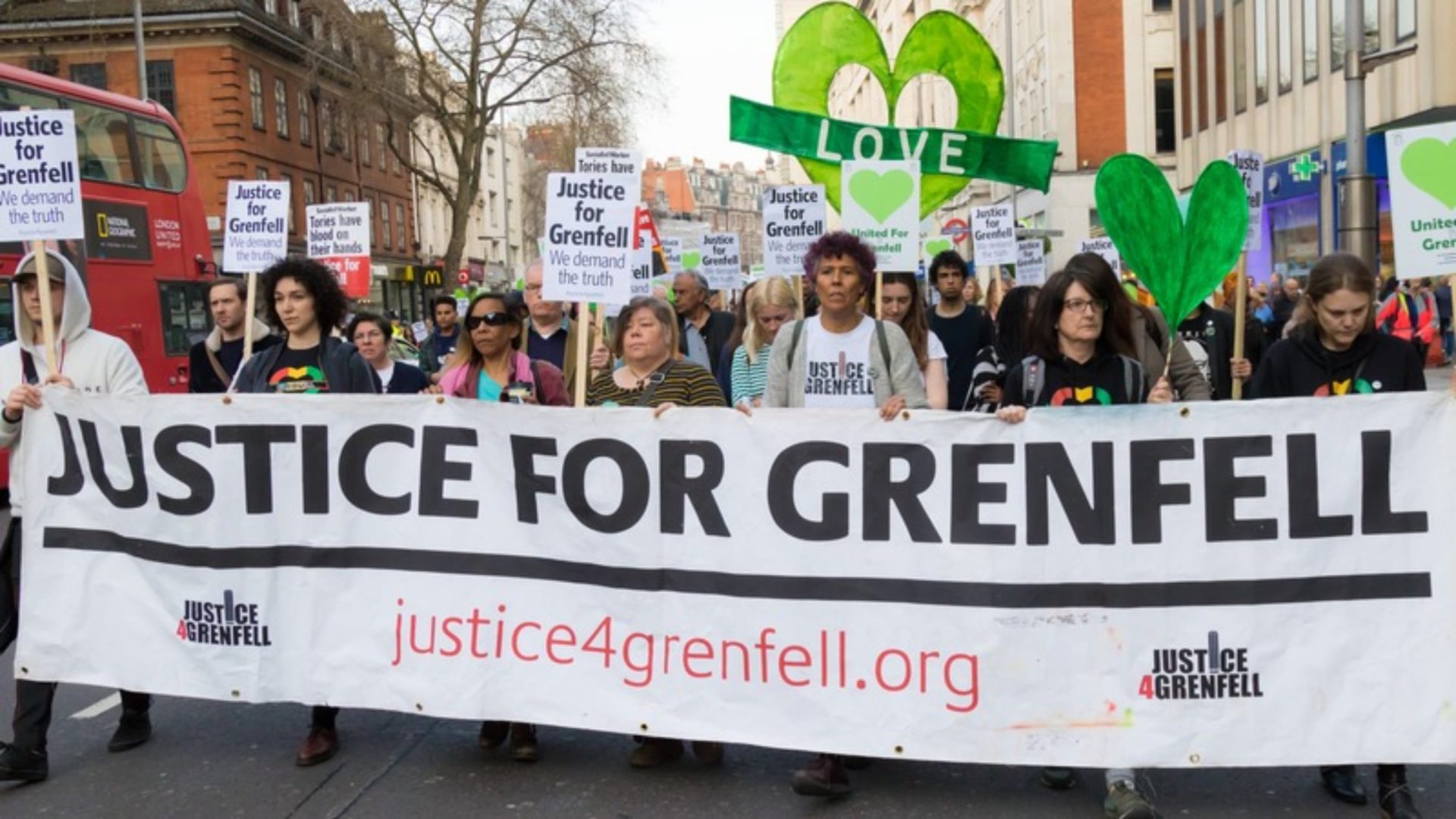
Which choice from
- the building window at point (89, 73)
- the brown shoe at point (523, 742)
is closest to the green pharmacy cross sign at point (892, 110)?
the brown shoe at point (523, 742)

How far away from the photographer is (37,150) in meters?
5.66

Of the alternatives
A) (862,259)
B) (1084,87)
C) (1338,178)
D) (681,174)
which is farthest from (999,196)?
(681,174)

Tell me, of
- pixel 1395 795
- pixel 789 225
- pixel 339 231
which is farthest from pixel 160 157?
pixel 1395 795

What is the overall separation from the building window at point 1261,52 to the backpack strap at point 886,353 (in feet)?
83.4

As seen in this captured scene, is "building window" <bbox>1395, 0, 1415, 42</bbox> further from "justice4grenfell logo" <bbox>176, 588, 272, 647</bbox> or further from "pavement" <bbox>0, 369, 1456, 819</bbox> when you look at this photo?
"justice4grenfell logo" <bbox>176, 588, 272, 647</bbox>

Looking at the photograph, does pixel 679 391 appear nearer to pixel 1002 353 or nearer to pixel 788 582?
pixel 788 582

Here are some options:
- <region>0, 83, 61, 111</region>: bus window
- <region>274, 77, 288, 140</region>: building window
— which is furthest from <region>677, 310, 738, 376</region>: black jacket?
<region>274, 77, 288, 140</region>: building window

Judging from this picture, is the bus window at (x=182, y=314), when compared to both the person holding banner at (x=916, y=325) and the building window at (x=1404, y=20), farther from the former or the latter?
the building window at (x=1404, y=20)

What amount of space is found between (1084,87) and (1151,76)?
209cm

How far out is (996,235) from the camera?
13195 millimetres

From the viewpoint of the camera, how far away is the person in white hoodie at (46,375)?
5.34 meters

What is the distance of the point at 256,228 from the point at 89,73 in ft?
125

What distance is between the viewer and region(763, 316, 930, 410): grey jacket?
523 centimetres

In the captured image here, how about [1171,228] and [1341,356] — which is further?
[1171,228]
